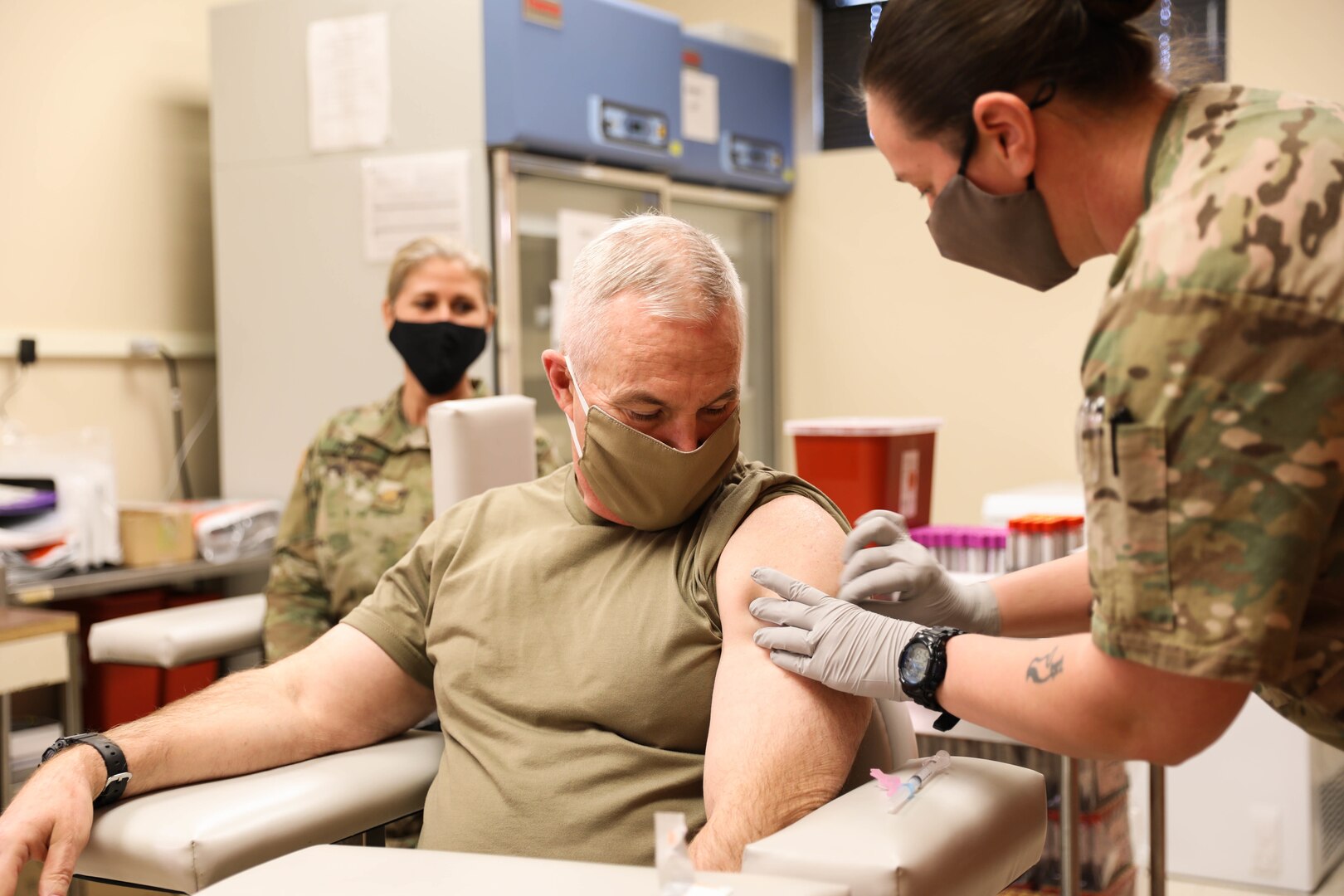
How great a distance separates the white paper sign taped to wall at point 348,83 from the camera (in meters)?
3.42

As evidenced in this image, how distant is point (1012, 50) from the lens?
1038 millimetres

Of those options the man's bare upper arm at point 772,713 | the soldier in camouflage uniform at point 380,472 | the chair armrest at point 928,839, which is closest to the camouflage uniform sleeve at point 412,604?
the man's bare upper arm at point 772,713

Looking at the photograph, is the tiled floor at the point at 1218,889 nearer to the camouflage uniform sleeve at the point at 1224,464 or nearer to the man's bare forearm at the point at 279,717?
the man's bare forearm at the point at 279,717

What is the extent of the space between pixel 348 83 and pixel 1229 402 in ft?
9.90

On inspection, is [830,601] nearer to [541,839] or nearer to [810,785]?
[810,785]

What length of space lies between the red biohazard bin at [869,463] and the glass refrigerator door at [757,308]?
194 centimetres

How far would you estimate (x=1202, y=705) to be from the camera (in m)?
0.96

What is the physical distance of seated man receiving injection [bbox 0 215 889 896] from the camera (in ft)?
4.37

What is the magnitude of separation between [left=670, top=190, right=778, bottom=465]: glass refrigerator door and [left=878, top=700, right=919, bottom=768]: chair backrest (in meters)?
3.10

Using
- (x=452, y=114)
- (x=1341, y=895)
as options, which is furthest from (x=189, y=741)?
(x=1341, y=895)

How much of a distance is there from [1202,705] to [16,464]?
297 cm

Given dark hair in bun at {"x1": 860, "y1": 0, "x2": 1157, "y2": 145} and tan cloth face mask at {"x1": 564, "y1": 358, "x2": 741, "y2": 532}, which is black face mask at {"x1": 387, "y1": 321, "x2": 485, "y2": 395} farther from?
dark hair in bun at {"x1": 860, "y1": 0, "x2": 1157, "y2": 145}

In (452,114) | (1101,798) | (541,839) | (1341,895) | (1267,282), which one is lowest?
(1341,895)

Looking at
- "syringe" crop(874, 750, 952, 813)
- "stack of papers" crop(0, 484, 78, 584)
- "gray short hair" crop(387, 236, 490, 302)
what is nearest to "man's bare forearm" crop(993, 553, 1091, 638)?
"syringe" crop(874, 750, 952, 813)
